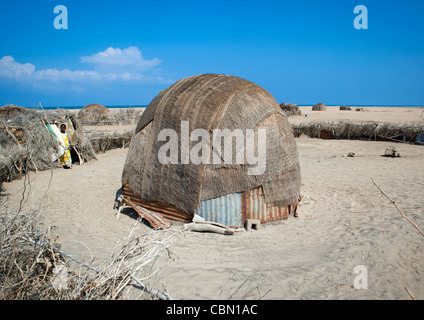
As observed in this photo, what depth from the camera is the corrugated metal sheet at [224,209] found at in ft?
19.1

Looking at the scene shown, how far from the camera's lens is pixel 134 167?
22.7ft

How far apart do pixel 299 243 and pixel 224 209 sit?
5.66 ft

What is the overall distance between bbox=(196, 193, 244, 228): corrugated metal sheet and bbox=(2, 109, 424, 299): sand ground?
1.13ft

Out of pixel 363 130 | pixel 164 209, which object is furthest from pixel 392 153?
pixel 164 209

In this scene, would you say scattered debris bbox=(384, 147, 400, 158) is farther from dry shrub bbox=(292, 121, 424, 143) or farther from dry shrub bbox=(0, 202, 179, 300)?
dry shrub bbox=(0, 202, 179, 300)

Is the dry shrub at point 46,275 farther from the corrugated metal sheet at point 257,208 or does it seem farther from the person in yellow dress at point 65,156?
the person in yellow dress at point 65,156

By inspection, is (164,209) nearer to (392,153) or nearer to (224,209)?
(224,209)

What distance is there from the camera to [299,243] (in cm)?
554

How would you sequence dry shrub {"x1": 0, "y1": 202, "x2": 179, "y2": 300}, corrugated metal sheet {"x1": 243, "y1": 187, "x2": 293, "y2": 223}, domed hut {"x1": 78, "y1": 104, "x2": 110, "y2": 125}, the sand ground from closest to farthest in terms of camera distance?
dry shrub {"x1": 0, "y1": 202, "x2": 179, "y2": 300} → the sand ground → corrugated metal sheet {"x1": 243, "y1": 187, "x2": 293, "y2": 223} → domed hut {"x1": 78, "y1": 104, "x2": 110, "y2": 125}

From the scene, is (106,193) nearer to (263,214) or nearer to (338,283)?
(263,214)

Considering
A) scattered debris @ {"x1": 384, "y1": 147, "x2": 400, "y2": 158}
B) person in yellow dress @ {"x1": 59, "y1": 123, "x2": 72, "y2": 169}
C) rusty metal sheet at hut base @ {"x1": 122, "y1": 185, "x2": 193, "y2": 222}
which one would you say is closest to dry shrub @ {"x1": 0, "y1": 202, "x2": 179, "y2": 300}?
rusty metal sheet at hut base @ {"x1": 122, "y1": 185, "x2": 193, "y2": 222}

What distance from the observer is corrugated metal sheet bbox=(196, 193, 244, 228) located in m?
5.81
